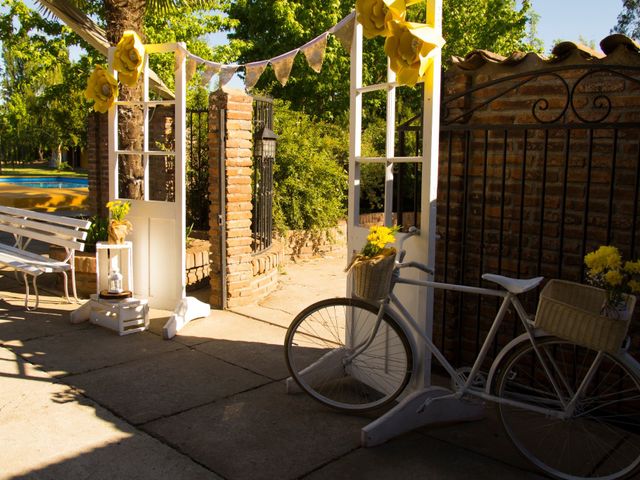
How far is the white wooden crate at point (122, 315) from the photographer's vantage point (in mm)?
5645

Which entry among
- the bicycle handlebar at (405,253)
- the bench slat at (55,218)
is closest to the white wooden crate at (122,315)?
the bench slat at (55,218)

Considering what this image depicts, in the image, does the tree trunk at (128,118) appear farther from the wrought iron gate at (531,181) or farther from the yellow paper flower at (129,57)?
the wrought iron gate at (531,181)

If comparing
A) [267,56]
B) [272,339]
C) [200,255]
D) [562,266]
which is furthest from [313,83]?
[562,266]

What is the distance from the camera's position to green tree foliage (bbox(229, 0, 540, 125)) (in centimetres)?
2017

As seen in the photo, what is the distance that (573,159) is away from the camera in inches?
160

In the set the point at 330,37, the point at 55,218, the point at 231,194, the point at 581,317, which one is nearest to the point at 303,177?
the point at 231,194

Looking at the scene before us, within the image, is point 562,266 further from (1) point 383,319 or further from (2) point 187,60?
(2) point 187,60

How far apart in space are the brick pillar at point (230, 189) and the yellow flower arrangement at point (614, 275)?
418 cm

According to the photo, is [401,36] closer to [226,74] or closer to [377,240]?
[377,240]

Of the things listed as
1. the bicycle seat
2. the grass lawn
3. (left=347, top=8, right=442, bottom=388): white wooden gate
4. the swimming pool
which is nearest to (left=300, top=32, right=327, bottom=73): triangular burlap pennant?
(left=347, top=8, right=442, bottom=388): white wooden gate

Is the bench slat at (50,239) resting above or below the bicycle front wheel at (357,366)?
above

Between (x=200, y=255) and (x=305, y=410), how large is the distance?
3786mm

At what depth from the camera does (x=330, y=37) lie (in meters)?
20.5

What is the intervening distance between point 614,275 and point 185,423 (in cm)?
248
